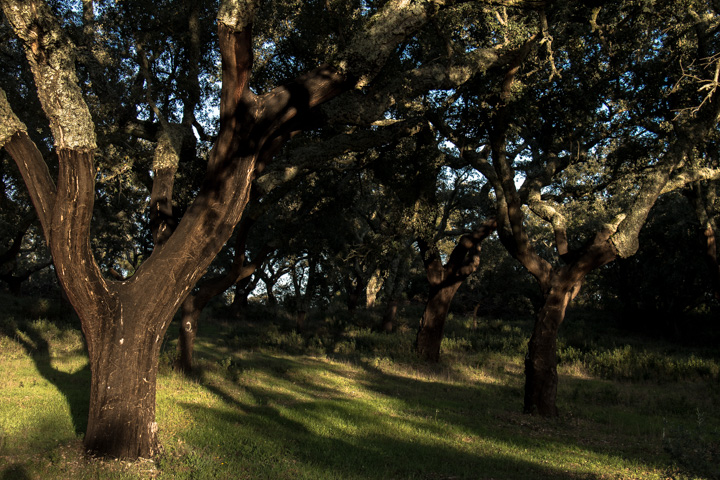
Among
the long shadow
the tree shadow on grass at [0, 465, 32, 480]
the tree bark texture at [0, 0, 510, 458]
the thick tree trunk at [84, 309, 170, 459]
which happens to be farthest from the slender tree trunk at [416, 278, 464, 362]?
the tree shadow on grass at [0, 465, 32, 480]

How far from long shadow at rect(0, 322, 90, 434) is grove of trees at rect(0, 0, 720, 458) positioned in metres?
2.19

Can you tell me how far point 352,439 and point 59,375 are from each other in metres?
7.43

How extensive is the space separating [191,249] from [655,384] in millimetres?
14876

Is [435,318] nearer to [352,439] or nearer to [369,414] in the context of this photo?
[369,414]

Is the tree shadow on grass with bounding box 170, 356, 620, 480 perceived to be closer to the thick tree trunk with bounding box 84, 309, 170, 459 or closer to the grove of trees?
the thick tree trunk with bounding box 84, 309, 170, 459

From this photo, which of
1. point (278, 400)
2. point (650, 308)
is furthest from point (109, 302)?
point (650, 308)

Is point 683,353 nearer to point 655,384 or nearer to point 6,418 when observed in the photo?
point 655,384

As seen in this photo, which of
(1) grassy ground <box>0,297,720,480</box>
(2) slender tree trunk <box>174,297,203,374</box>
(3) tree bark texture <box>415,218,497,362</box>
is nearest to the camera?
(1) grassy ground <box>0,297,720,480</box>

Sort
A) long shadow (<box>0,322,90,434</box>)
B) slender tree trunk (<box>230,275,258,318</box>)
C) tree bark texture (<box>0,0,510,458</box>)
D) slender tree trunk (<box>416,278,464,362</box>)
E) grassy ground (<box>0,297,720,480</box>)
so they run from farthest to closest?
slender tree trunk (<box>230,275,258,318</box>)
slender tree trunk (<box>416,278,464,362</box>)
long shadow (<box>0,322,90,434</box>)
grassy ground (<box>0,297,720,480</box>)
tree bark texture (<box>0,0,510,458</box>)

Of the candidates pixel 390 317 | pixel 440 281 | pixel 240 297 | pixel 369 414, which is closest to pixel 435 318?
pixel 440 281

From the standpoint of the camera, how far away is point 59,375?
39.1 ft

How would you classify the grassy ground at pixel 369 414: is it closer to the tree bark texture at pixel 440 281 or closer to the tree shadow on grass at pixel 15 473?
the tree shadow on grass at pixel 15 473

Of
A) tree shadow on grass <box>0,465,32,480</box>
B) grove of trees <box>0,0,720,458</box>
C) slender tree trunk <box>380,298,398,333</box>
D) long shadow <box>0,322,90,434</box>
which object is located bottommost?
tree shadow on grass <box>0,465,32,480</box>

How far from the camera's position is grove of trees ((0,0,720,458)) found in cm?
631
